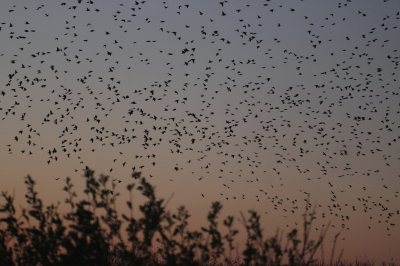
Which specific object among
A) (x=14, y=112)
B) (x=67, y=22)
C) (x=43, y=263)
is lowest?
(x=43, y=263)

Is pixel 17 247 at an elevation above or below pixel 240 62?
below

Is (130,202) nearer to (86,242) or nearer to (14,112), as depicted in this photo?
(86,242)

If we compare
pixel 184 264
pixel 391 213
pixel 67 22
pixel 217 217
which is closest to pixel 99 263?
pixel 184 264

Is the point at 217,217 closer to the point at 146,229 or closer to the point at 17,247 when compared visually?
the point at 146,229

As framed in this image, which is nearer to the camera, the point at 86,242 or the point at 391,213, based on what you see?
the point at 86,242

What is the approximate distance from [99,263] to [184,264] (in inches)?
41.3

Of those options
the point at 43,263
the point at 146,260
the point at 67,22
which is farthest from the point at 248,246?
the point at 67,22

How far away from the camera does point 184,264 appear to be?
5.23 metres

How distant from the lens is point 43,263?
5.71 m

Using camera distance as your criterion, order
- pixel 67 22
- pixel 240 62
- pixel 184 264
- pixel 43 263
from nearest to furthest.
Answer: pixel 184 264, pixel 43 263, pixel 67 22, pixel 240 62

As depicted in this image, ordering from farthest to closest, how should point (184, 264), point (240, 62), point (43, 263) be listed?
1. point (240, 62)
2. point (43, 263)
3. point (184, 264)

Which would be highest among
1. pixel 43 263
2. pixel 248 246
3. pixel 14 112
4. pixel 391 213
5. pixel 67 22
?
pixel 67 22

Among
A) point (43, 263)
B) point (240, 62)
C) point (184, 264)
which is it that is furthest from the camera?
point (240, 62)

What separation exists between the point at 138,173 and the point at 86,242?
1022 mm
